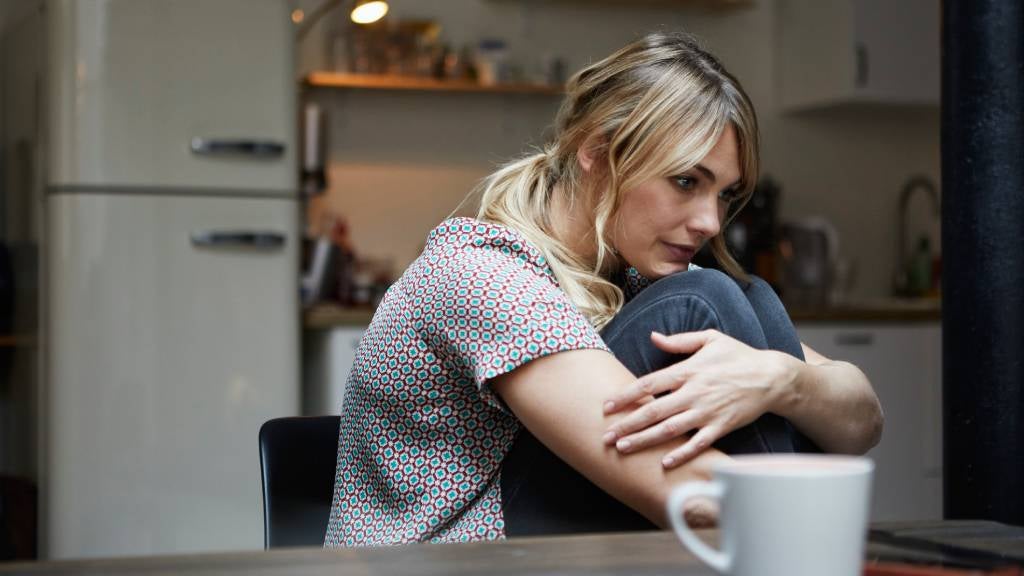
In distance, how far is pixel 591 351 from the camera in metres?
1.08

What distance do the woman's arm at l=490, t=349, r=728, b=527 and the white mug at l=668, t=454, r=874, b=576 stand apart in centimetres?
48

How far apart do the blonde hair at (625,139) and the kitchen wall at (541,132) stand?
2.46m

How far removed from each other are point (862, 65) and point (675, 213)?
2935mm

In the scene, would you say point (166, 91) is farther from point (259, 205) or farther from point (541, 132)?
point (541, 132)

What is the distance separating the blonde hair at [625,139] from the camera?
1333mm

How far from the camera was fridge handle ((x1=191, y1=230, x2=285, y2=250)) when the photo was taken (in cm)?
314

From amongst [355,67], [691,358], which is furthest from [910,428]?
[691,358]

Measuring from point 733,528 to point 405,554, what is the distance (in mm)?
278

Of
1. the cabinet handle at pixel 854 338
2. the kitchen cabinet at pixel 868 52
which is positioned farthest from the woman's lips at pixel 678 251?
the kitchen cabinet at pixel 868 52

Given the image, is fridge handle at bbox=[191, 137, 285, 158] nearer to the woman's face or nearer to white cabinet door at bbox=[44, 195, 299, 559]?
white cabinet door at bbox=[44, 195, 299, 559]

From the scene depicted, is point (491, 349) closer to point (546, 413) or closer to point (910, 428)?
point (546, 413)

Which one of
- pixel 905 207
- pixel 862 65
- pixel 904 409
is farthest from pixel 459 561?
pixel 905 207

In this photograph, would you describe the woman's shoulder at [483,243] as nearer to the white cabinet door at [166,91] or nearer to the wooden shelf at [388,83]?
the white cabinet door at [166,91]

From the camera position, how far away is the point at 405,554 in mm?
→ 781
